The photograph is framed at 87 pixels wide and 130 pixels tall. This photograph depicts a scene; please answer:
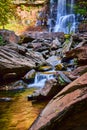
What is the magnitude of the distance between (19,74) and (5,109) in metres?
3.75

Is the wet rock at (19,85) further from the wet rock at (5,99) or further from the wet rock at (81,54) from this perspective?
the wet rock at (81,54)

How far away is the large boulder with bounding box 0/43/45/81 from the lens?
11.3 m

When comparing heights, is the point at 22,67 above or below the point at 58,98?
below

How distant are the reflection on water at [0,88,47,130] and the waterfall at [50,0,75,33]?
15.1 metres

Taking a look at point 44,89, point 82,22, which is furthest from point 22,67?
point 82,22

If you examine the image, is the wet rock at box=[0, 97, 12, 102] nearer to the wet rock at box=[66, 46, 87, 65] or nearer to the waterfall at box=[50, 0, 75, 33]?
the wet rock at box=[66, 46, 87, 65]

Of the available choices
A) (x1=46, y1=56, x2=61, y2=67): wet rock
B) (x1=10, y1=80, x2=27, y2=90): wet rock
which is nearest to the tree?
(x1=46, y1=56, x2=61, y2=67): wet rock

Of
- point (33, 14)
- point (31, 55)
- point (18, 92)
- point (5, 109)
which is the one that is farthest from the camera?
point (33, 14)

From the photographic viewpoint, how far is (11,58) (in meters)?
11.8

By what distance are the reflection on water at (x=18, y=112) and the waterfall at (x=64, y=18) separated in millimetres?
15078

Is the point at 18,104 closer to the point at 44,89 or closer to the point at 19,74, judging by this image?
the point at 44,89

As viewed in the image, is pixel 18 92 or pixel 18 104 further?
pixel 18 92

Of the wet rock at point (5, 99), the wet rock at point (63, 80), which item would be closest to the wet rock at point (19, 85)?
the wet rock at point (5, 99)

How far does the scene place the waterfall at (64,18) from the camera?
2423cm
